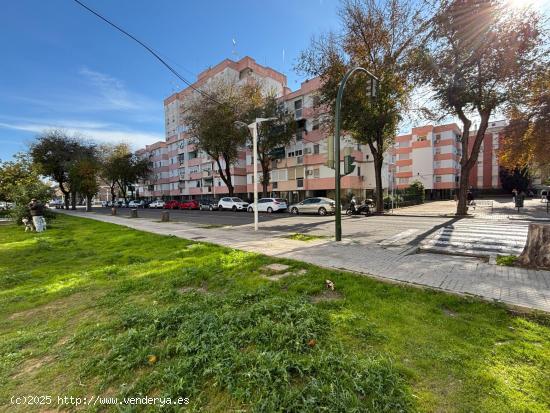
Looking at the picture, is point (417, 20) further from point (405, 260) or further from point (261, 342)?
point (261, 342)

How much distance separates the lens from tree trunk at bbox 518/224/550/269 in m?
5.51

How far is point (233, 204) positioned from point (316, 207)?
12175 mm

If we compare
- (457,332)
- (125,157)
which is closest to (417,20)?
(457,332)

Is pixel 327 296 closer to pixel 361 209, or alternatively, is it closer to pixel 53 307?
pixel 53 307

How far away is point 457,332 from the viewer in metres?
3.09

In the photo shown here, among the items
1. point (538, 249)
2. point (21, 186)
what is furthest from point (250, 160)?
point (538, 249)

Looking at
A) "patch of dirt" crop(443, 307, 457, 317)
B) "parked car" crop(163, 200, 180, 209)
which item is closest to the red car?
"parked car" crop(163, 200, 180, 209)

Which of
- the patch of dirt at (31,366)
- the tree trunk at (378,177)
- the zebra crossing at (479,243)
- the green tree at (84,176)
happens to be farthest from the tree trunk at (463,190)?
the green tree at (84,176)

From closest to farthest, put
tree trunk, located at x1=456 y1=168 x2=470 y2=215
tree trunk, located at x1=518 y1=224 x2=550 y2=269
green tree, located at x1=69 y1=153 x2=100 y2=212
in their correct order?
tree trunk, located at x1=518 y1=224 x2=550 y2=269
tree trunk, located at x1=456 y1=168 x2=470 y2=215
green tree, located at x1=69 y1=153 x2=100 y2=212

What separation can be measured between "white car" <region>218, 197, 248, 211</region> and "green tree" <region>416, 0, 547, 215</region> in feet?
67.4

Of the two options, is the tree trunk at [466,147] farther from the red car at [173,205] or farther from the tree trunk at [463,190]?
the red car at [173,205]

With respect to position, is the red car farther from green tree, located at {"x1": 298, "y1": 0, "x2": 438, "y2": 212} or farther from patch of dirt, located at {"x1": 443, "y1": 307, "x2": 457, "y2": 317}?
patch of dirt, located at {"x1": 443, "y1": 307, "x2": 457, "y2": 317}

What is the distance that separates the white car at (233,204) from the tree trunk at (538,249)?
25939mm

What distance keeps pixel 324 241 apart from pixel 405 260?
3.15 m
